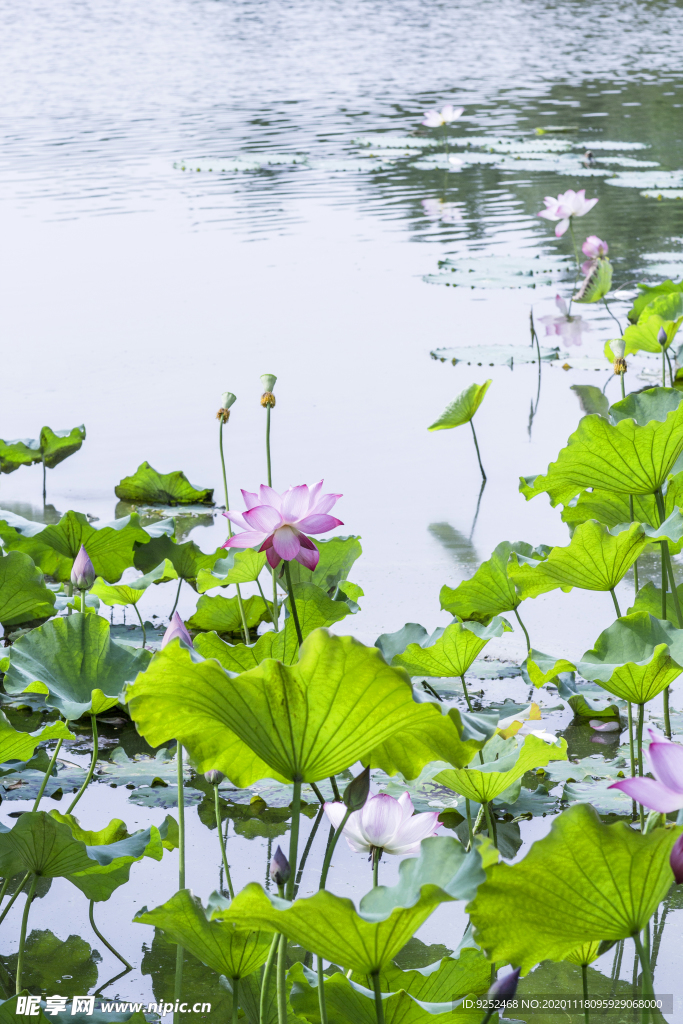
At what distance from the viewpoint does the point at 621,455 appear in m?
1.61

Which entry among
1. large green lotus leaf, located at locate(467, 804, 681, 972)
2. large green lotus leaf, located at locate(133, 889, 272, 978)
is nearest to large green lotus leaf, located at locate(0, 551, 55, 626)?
large green lotus leaf, located at locate(133, 889, 272, 978)

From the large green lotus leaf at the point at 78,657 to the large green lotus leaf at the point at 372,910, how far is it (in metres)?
0.57

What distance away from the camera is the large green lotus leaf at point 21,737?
119 centimetres

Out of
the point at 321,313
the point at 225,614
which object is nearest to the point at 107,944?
the point at 225,614

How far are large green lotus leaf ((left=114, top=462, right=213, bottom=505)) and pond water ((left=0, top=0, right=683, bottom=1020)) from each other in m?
0.06

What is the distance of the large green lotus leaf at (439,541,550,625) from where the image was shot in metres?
1.74

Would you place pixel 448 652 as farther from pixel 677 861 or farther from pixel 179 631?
pixel 677 861

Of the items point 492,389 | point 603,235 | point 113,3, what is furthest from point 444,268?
point 113,3

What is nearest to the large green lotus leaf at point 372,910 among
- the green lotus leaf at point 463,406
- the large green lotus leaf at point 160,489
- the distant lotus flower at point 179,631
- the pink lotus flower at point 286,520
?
the distant lotus flower at point 179,631

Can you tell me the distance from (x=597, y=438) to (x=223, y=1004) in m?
0.92

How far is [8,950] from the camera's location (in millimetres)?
1355

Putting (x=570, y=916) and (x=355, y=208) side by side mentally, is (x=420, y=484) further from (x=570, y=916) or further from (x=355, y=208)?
(x=355, y=208)

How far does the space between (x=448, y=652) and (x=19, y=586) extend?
2.13 feet

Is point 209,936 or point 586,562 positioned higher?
point 586,562
